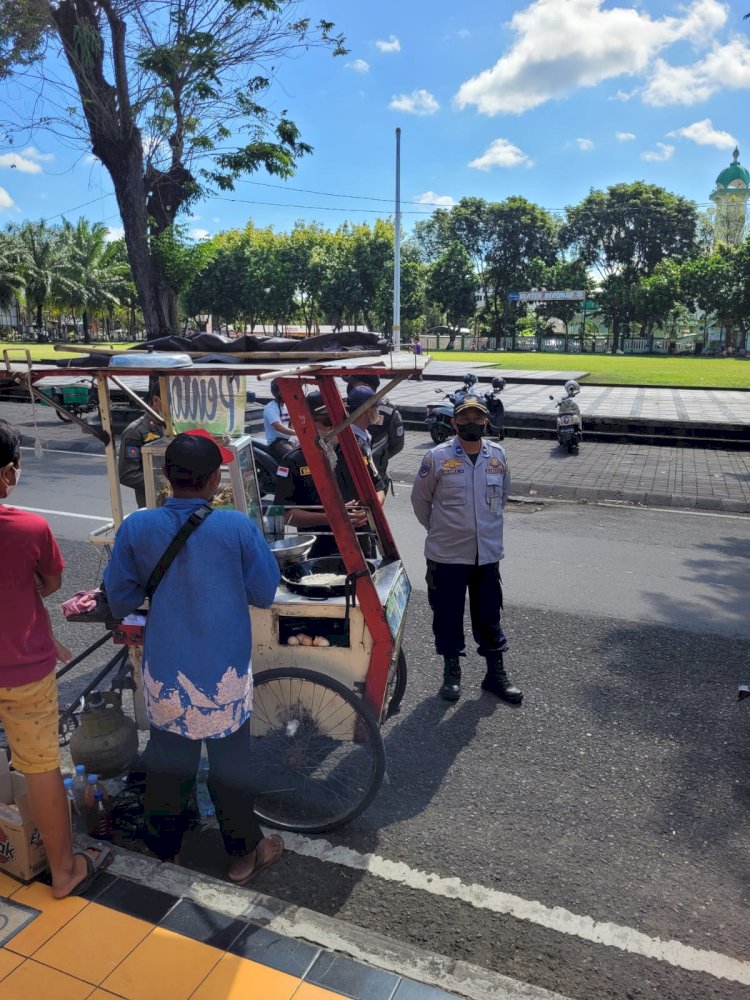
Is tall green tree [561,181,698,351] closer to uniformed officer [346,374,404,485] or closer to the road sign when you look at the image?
the road sign

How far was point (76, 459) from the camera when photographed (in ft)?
41.0

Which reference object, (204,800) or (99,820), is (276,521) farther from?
(99,820)

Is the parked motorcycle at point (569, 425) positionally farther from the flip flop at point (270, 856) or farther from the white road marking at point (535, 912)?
the flip flop at point (270, 856)

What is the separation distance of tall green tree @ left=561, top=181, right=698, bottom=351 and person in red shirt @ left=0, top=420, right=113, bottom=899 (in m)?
58.0

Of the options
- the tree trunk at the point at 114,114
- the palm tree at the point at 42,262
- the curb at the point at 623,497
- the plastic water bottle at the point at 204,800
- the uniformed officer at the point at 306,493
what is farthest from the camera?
the palm tree at the point at 42,262

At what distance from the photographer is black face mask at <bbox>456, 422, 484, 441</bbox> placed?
4164 millimetres

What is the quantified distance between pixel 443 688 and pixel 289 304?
5361 centimetres

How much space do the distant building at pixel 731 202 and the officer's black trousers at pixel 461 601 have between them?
240 feet

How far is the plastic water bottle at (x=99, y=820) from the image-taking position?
9.95 feet

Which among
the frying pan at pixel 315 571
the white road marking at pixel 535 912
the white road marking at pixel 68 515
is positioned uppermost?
the frying pan at pixel 315 571

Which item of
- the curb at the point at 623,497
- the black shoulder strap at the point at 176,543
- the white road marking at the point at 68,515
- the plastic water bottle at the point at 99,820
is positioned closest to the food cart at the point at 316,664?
the plastic water bottle at the point at 99,820

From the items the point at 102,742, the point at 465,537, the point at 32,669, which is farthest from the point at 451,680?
the point at 32,669

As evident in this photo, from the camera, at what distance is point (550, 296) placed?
57875mm

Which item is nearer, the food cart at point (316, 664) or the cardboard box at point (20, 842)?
the cardboard box at point (20, 842)
